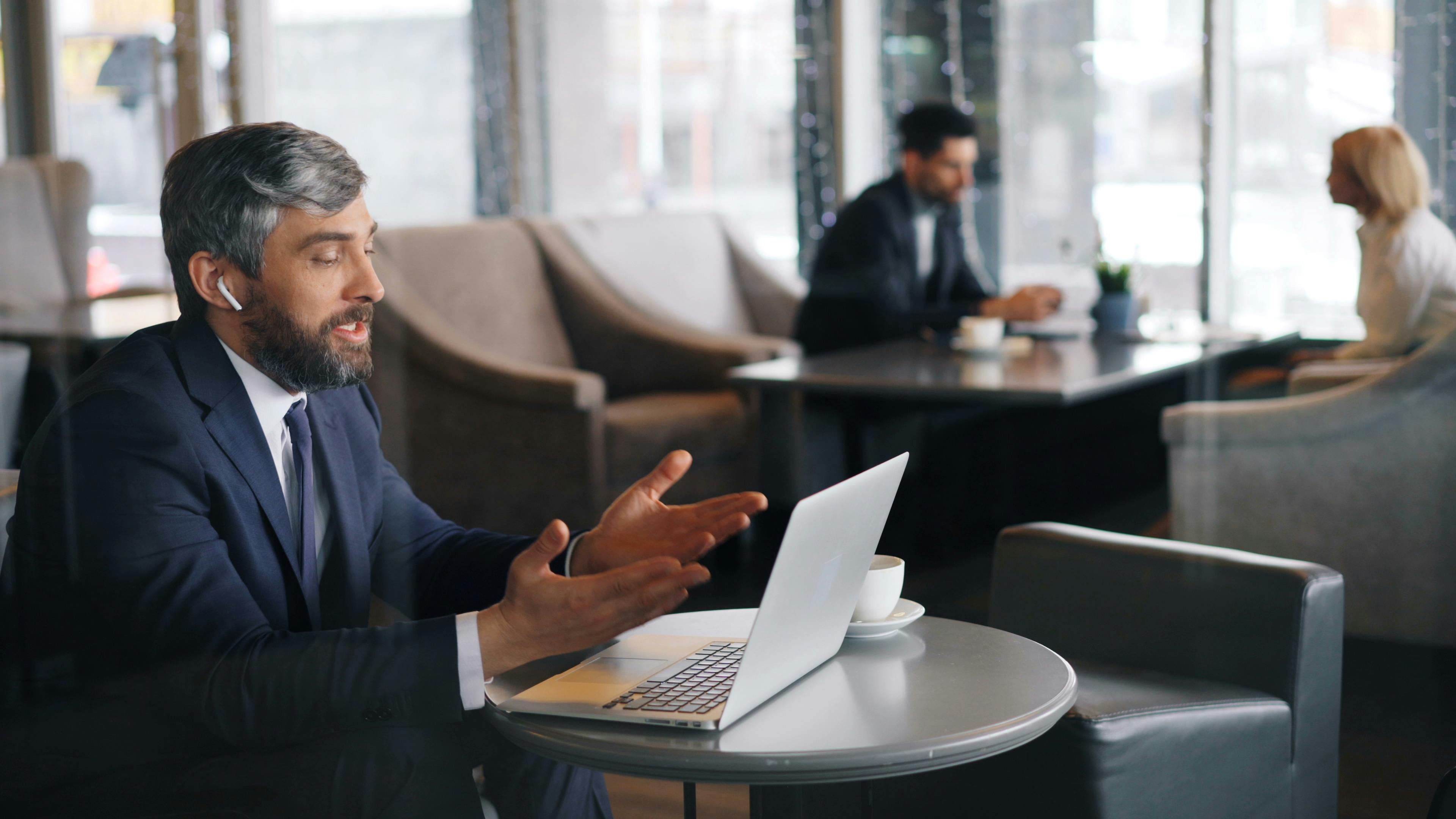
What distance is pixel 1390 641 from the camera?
7.11 feet

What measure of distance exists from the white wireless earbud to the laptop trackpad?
1.37ft

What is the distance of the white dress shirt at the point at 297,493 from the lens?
1.06m

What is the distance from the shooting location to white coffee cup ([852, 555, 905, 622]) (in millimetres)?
1177

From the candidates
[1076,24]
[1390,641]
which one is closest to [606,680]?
[1390,641]

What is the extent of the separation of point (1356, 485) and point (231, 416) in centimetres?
175

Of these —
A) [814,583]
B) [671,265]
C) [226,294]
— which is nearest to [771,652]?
[814,583]

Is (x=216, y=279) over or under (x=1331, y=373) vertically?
over

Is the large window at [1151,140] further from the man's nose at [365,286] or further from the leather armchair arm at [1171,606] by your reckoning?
the man's nose at [365,286]

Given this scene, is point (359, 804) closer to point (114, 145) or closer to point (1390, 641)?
point (114, 145)

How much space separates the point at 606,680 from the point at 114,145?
68 cm

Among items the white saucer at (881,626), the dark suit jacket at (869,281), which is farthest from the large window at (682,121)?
the white saucer at (881,626)

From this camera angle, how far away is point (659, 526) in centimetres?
116

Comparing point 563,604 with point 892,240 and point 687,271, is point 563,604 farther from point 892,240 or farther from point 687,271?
point 687,271

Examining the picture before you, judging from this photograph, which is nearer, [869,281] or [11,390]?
[11,390]
